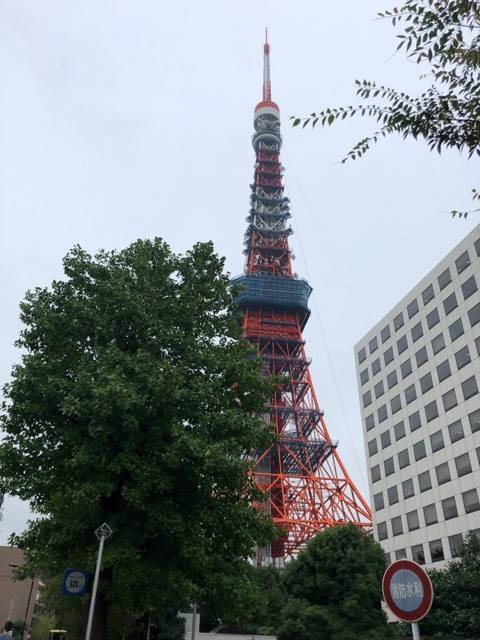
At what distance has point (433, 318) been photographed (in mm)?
37500

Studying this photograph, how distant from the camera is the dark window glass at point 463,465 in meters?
31.5

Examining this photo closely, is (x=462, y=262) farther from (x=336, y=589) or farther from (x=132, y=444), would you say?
(x=132, y=444)

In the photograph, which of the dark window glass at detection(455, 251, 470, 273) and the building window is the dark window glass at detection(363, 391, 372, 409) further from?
the dark window glass at detection(455, 251, 470, 273)

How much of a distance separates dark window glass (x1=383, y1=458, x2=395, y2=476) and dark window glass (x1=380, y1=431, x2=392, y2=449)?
1.16 metres

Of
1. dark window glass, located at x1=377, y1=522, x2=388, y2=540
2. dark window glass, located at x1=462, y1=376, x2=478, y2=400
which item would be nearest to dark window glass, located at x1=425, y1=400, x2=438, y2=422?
dark window glass, located at x1=462, y1=376, x2=478, y2=400

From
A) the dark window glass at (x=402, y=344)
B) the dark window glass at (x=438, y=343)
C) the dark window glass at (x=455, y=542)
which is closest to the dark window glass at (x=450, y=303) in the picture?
the dark window glass at (x=438, y=343)

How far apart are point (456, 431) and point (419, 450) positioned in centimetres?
425

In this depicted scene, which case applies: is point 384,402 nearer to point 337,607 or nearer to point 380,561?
point 380,561

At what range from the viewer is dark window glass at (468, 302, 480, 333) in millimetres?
33016

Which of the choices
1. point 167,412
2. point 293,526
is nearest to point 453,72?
point 167,412

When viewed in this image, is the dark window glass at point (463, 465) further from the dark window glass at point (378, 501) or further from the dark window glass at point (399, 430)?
the dark window glass at point (378, 501)

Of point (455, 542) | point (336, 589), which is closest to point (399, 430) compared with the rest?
point (455, 542)

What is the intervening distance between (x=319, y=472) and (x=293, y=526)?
7.74m

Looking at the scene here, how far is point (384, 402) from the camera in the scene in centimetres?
4222
